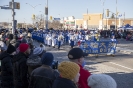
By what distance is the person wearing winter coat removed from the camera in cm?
592

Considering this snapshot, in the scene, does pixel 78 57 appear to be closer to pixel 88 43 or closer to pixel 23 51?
pixel 23 51

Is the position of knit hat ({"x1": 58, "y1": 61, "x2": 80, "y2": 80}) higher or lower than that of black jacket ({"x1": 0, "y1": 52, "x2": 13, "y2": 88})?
higher

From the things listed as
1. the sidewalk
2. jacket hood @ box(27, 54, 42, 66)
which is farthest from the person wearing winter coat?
the sidewalk

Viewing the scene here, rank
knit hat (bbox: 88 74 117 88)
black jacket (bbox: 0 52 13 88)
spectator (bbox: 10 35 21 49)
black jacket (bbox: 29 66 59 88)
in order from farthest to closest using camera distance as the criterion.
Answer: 1. spectator (bbox: 10 35 21 49)
2. black jacket (bbox: 0 52 13 88)
3. black jacket (bbox: 29 66 59 88)
4. knit hat (bbox: 88 74 117 88)

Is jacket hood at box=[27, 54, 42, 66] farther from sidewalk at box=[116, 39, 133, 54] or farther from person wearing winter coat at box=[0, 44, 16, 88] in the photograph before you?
sidewalk at box=[116, 39, 133, 54]

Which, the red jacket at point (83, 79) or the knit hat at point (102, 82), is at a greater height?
the knit hat at point (102, 82)

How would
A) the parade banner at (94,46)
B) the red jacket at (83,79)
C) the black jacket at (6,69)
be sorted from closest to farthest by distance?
the red jacket at (83,79) < the black jacket at (6,69) < the parade banner at (94,46)

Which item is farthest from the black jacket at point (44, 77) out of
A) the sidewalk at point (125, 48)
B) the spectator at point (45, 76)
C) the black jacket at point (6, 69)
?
the sidewalk at point (125, 48)

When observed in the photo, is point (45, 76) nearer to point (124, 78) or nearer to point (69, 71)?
point (69, 71)

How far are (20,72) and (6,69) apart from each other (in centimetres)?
108

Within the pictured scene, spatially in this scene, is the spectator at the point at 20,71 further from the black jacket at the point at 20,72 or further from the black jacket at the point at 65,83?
the black jacket at the point at 65,83

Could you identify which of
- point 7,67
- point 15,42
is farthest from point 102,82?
point 15,42

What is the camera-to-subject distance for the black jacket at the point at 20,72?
503 centimetres

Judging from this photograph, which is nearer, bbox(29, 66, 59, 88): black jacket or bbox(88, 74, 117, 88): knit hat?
bbox(88, 74, 117, 88): knit hat
